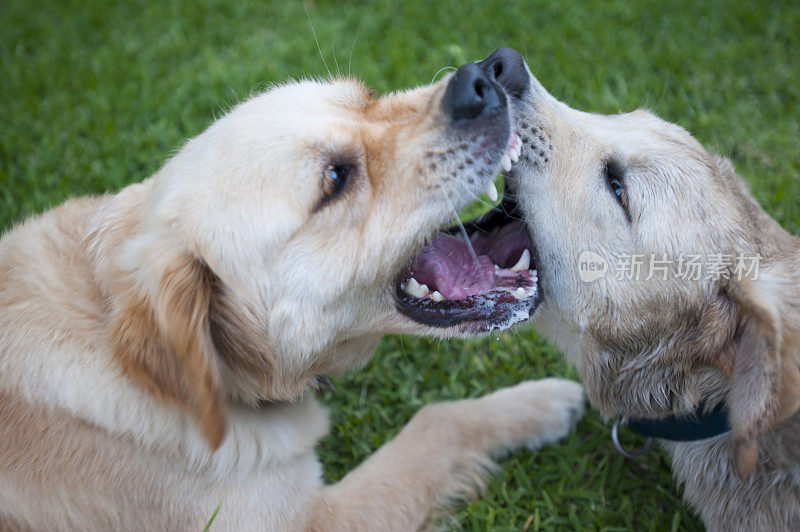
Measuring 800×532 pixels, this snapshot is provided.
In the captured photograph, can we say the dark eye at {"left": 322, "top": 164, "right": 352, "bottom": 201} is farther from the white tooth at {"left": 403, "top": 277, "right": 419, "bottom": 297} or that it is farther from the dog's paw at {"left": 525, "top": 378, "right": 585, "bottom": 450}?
the dog's paw at {"left": 525, "top": 378, "right": 585, "bottom": 450}

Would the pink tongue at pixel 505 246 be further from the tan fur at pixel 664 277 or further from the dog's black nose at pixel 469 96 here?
the dog's black nose at pixel 469 96

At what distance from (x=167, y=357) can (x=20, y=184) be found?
11.3 feet

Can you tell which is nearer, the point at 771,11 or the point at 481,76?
the point at 481,76

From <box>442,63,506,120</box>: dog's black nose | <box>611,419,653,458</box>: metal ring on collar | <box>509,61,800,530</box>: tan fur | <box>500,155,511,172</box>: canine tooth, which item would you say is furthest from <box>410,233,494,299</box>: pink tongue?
<box>611,419,653,458</box>: metal ring on collar

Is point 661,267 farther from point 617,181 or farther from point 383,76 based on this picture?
point 383,76

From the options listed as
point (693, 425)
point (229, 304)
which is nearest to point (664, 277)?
point (693, 425)

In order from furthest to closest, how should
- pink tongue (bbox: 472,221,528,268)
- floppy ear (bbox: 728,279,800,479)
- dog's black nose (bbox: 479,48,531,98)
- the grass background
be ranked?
the grass background < pink tongue (bbox: 472,221,528,268) < dog's black nose (bbox: 479,48,531,98) < floppy ear (bbox: 728,279,800,479)

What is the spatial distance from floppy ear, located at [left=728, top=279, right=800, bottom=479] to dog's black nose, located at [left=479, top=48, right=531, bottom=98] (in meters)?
1.32

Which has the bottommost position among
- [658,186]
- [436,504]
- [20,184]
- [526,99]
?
[436,504]

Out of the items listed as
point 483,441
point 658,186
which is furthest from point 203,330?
point 658,186

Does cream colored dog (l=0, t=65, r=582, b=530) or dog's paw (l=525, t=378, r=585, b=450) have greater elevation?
cream colored dog (l=0, t=65, r=582, b=530)

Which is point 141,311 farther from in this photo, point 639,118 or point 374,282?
point 639,118

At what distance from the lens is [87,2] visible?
6.50 metres

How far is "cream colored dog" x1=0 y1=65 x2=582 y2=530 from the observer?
2.43 meters
